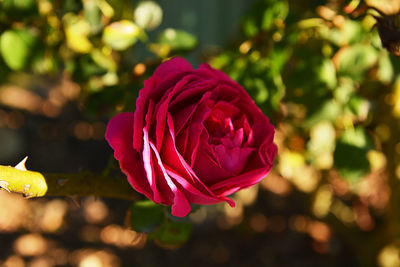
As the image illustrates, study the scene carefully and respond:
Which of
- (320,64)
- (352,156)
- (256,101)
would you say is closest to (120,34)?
(256,101)

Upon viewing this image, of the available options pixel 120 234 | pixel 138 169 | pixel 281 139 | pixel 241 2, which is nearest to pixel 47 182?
pixel 138 169

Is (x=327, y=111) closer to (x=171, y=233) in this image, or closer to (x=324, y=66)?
(x=324, y=66)

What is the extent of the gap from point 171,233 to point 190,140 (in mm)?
307

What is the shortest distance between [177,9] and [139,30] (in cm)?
89

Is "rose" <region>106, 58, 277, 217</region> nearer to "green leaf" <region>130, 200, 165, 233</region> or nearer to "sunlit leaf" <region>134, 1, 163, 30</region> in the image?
"green leaf" <region>130, 200, 165, 233</region>

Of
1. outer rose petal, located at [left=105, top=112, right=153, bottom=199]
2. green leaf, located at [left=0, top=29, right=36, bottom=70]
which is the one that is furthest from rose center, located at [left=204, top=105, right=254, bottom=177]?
green leaf, located at [left=0, top=29, right=36, bottom=70]

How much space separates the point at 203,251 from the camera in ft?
5.53

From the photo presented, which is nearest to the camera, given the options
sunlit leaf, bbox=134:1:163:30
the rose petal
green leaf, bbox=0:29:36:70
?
the rose petal

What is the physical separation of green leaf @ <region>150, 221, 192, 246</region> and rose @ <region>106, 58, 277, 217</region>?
0.24 metres

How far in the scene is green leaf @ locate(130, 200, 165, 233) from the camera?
0.66 meters

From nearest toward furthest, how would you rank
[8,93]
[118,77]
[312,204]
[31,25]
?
[31,25]
[118,77]
[312,204]
[8,93]

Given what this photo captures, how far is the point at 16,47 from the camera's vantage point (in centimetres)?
78

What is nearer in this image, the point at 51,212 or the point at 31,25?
the point at 31,25

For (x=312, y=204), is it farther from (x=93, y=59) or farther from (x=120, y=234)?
(x=93, y=59)
